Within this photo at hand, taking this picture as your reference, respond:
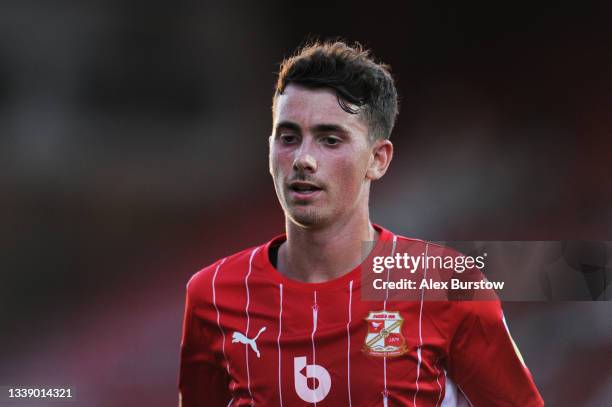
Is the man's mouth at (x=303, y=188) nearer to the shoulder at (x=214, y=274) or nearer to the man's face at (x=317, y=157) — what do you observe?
the man's face at (x=317, y=157)

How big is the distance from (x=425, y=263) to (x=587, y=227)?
304 cm

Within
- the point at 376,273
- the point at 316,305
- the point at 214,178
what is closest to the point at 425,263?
the point at 376,273

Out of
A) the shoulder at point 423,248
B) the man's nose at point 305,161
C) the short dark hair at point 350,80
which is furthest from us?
the shoulder at point 423,248

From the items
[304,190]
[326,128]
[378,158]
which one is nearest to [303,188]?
[304,190]

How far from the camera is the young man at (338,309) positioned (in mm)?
2490

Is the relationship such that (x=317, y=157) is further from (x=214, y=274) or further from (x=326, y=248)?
(x=214, y=274)

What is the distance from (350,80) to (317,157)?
1.12ft

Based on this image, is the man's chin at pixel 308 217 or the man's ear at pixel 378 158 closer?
the man's chin at pixel 308 217

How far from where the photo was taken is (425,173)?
547 centimetres

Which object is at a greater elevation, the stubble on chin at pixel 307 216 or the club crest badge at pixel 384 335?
the stubble on chin at pixel 307 216

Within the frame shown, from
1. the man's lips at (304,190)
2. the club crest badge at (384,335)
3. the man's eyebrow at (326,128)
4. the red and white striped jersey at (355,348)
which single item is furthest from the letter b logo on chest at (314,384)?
the man's eyebrow at (326,128)

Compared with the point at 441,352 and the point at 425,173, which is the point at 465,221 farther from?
the point at 441,352

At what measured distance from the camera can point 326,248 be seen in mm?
2609

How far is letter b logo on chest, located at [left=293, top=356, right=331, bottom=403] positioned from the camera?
8.20ft
